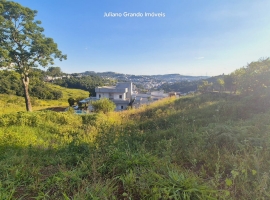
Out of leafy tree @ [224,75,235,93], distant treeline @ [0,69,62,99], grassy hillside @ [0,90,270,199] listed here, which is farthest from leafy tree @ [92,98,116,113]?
distant treeline @ [0,69,62,99]

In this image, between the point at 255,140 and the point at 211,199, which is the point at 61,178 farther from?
the point at 255,140

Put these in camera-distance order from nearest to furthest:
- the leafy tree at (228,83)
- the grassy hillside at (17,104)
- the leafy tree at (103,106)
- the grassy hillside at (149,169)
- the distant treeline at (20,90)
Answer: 1. the grassy hillside at (149,169)
2. the leafy tree at (103,106)
3. the grassy hillside at (17,104)
4. the leafy tree at (228,83)
5. the distant treeline at (20,90)

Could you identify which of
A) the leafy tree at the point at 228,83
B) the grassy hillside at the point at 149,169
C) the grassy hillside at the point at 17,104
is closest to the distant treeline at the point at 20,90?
the grassy hillside at the point at 17,104

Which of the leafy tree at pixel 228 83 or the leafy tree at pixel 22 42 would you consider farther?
the leafy tree at pixel 228 83

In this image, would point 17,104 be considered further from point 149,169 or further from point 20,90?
point 149,169

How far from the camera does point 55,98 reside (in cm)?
4003

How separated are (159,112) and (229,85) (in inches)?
721

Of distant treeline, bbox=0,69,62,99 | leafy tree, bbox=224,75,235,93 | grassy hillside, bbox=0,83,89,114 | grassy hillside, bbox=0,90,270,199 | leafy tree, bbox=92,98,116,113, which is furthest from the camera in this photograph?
distant treeline, bbox=0,69,62,99

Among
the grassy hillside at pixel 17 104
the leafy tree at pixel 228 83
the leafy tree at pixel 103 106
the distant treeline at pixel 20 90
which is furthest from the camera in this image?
the distant treeline at pixel 20 90

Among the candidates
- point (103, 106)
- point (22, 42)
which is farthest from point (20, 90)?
point (103, 106)

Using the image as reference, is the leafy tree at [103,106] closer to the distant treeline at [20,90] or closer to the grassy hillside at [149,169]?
the grassy hillside at [149,169]

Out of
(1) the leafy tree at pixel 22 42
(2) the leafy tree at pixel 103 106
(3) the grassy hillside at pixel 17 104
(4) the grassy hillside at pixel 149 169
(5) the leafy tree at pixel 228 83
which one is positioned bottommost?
(3) the grassy hillside at pixel 17 104

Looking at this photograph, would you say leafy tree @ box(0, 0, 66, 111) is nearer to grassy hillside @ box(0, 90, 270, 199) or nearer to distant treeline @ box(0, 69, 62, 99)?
grassy hillside @ box(0, 90, 270, 199)

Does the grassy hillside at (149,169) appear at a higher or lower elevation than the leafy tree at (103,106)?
higher
